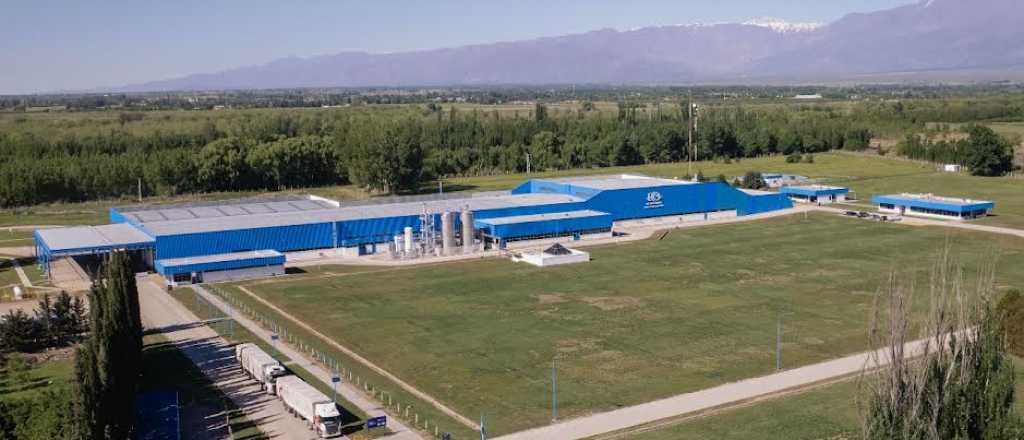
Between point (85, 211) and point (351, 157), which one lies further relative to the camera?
point (351, 157)

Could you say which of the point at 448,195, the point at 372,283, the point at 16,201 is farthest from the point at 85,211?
the point at 372,283

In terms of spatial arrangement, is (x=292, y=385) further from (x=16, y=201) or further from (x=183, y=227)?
(x=16, y=201)

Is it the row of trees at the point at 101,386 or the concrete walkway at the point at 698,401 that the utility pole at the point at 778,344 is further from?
the row of trees at the point at 101,386

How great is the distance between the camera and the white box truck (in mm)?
31531

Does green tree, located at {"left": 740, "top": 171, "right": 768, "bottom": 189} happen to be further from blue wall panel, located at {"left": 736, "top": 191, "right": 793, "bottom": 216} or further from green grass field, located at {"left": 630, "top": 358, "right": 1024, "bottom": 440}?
green grass field, located at {"left": 630, "top": 358, "right": 1024, "bottom": 440}

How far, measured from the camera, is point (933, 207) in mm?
79625

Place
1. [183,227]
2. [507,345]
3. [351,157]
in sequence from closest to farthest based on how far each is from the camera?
[507,345]
[183,227]
[351,157]

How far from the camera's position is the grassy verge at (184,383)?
33.1 metres

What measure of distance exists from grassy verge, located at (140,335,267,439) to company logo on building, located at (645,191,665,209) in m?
45.9

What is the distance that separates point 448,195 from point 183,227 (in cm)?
2347

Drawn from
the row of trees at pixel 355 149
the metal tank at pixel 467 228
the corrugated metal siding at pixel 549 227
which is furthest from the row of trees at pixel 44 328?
the row of trees at pixel 355 149

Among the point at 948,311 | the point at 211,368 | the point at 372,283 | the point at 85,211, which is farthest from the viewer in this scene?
the point at 85,211

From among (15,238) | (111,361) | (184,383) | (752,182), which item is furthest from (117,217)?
(752,182)

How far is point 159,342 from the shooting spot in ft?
144
